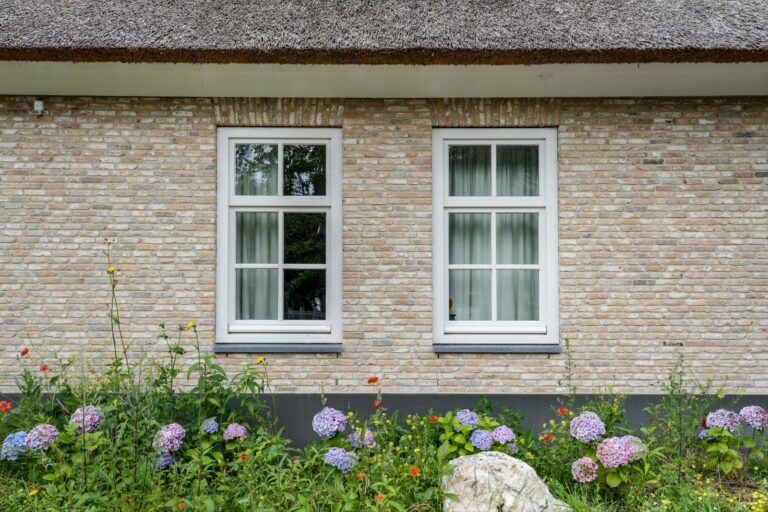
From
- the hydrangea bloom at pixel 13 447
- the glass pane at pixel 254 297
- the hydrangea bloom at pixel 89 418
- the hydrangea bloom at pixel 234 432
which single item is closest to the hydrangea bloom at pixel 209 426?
the hydrangea bloom at pixel 234 432

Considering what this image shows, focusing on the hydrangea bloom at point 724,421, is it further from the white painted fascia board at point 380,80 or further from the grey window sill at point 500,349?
the white painted fascia board at point 380,80

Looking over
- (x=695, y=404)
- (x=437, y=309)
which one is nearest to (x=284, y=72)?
(x=437, y=309)

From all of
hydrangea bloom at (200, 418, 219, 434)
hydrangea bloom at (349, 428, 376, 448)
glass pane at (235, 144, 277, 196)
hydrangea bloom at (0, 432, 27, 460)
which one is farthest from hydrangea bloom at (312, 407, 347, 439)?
glass pane at (235, 144, 277, 196)

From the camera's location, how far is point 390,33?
14.2 ft

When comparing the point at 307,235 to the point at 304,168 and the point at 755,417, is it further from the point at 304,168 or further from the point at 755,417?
the point at 755,417

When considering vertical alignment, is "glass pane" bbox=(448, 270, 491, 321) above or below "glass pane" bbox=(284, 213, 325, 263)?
below

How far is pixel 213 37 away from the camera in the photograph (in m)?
4.28

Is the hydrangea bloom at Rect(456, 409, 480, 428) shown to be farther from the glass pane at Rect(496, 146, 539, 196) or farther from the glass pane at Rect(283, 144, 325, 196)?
the glass pane at Rect(283, 144, 325, 196)

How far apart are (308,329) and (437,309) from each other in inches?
45.9

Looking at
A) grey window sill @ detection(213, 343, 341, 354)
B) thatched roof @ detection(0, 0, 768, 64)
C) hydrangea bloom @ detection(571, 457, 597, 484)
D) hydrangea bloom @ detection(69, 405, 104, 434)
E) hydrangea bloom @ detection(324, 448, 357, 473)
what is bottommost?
hydrangea bloom @ detection(571, 457, 597, 484)

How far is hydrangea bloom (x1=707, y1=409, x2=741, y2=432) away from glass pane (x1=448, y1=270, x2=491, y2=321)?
187 cm

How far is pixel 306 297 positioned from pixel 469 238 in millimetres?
1588

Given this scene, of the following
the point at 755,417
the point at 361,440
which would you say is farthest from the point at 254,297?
the point at 755,417

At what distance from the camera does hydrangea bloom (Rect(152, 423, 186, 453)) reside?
3.49 m
